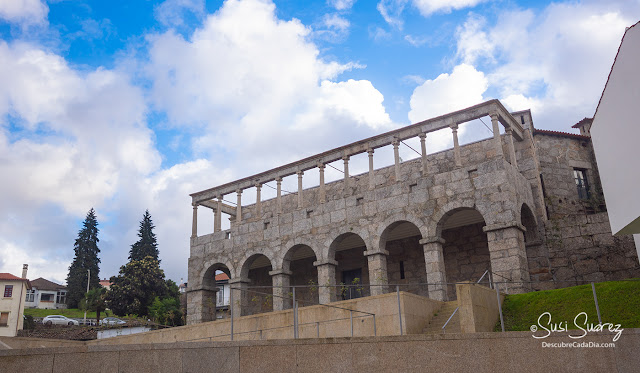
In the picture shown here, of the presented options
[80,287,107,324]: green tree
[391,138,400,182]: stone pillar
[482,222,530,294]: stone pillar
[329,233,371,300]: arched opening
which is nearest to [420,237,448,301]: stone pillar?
[482,222,530,294]: stone pillar

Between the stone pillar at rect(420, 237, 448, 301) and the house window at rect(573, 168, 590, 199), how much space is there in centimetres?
949

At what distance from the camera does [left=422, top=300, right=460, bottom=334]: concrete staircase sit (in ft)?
47.5

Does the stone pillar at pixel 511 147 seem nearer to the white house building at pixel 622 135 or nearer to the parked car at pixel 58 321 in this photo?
the white house building at pixel 622 135

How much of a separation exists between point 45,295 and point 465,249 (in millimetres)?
62688

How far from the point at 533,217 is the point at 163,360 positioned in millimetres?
15813

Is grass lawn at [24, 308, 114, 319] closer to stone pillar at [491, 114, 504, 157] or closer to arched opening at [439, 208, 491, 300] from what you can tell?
arched opening at [439, 208, 491, 300]

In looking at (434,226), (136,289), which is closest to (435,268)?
(434,226)

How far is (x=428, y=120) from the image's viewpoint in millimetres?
21047

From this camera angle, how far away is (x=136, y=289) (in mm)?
39844

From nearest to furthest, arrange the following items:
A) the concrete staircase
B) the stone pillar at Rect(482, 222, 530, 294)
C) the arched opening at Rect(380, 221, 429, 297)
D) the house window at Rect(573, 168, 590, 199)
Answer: the concrete staircase → the stone pillar at Rect(482, 222, 530, 294) → the arched opening at Rect(380, 221, 429, 297) → the house window at Rect(573, 168, 590, 199)

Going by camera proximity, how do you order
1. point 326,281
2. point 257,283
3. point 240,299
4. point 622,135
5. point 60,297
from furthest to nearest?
point 60,297, point 257,283, point 240,299, point 326,281, point 622,135

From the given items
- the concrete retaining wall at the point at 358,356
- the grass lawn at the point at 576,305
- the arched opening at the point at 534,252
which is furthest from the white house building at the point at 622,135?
the arched opening at the point at 534,252

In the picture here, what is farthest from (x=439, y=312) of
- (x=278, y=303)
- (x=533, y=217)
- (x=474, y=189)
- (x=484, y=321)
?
(x=278, y=303)

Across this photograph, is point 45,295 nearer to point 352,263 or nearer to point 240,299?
point 240,299
